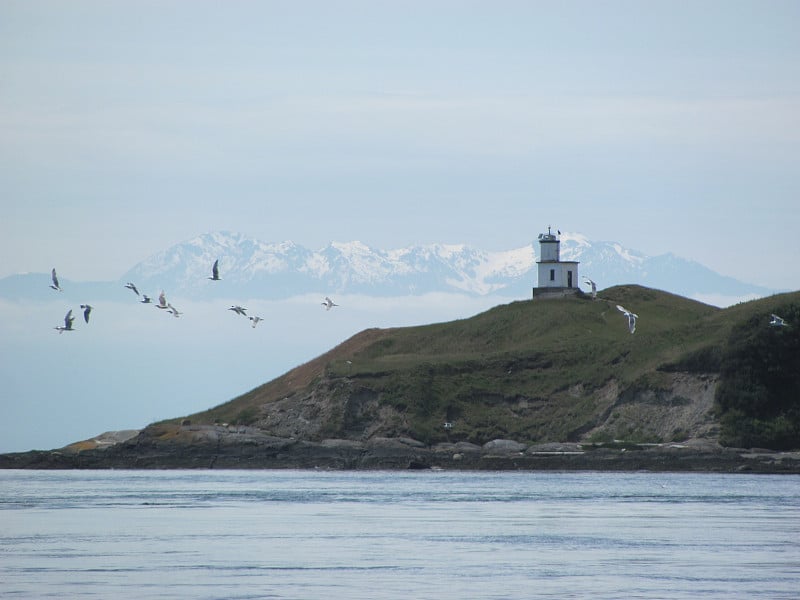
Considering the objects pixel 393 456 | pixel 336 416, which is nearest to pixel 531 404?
pixel 393 456

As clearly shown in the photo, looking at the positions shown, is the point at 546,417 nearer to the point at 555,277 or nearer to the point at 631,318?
the point at 555,277

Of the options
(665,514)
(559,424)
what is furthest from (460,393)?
(665,514)

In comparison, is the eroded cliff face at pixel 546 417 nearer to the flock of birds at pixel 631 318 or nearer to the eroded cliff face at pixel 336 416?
the eroded cliff face at pixel 336 416

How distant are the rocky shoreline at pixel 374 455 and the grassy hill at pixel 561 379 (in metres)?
3.56

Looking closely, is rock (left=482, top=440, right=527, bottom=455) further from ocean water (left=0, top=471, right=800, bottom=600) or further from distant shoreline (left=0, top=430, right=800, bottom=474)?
ocean water (left=0, top=471, right=800, bottom=600)

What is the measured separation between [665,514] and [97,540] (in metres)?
24.6

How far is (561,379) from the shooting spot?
5399 inches

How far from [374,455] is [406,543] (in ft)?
261

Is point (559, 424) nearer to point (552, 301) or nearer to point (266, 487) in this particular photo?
point (552, 301)

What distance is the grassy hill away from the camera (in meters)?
117

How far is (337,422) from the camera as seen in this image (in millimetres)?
134750

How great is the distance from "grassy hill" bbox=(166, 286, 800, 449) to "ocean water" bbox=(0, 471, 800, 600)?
1346 inches

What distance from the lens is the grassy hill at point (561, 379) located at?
117m

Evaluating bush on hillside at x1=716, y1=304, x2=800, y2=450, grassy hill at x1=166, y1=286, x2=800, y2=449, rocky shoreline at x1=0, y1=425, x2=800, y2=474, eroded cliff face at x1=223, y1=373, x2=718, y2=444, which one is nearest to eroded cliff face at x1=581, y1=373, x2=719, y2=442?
eroded cliff face at x1=223, y1=373, x2=718, y2=444
